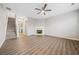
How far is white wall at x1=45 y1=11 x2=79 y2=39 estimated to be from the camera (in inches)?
102

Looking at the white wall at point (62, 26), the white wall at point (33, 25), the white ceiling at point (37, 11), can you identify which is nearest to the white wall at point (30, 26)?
the white wall at point (33, 25)

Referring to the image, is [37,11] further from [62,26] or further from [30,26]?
[62,26]

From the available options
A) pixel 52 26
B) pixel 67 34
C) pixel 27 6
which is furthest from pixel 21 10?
pixel 67 34

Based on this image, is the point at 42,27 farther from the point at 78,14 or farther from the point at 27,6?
the point at 78,14

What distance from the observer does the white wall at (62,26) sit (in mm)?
2595

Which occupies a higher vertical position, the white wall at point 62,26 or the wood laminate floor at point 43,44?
the white wall at point 62,26

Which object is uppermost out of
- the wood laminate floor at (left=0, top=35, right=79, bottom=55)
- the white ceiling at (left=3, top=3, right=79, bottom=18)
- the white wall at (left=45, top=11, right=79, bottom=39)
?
the white ceiling at (left=3, top=3, right=79, bottom=18)

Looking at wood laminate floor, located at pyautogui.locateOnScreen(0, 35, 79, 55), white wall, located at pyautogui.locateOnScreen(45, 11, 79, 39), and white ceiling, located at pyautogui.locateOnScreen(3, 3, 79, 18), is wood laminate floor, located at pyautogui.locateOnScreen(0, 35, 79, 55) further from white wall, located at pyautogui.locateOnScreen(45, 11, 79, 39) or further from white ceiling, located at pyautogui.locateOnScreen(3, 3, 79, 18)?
white ceiling, located at pyautogui.locateOnScreen(3, 3, 79, 18)

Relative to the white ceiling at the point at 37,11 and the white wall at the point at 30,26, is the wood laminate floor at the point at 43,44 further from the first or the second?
the white ceiling at the point at 37,11

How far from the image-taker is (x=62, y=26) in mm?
2639

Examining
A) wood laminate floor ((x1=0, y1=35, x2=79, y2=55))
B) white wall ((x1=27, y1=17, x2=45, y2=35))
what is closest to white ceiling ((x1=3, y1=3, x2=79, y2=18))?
white wall ((x1=27, y1=17, x2=45, y2=35))

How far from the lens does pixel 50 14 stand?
260cm

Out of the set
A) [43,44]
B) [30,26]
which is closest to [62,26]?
[43,44]

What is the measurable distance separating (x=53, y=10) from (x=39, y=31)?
2.13 feet
